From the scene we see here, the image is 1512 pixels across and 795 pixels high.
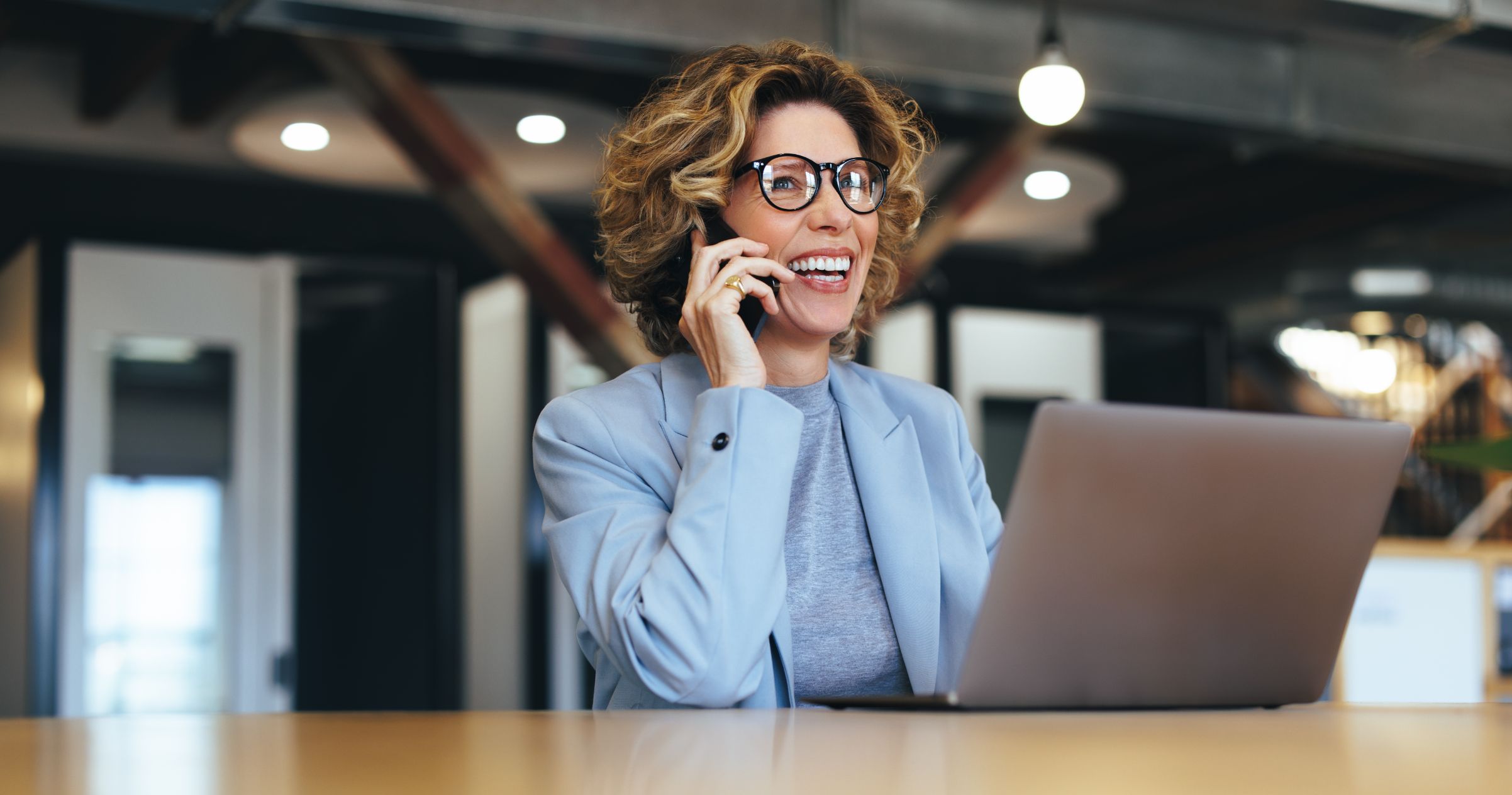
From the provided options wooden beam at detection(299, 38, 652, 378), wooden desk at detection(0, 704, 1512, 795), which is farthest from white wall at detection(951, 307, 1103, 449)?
wooden desk at detection(0, 704, 1512, 795)

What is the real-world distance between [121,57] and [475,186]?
218cm

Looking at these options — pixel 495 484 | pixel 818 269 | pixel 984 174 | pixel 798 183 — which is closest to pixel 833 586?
pixel 818 269

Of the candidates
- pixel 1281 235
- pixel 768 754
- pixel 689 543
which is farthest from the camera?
pixel 1281 235

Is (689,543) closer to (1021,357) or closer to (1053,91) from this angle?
(1053,91)

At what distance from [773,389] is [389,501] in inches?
145

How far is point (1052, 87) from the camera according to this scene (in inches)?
142

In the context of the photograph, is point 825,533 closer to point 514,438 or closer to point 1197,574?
point 1197,574

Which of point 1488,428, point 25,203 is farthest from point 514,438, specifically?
point 1488,428

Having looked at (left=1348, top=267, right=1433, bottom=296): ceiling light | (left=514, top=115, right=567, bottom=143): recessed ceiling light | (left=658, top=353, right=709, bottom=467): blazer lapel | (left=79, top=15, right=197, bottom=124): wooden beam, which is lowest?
(left=658, top=353, right=709, bottom=467): blazer lapel

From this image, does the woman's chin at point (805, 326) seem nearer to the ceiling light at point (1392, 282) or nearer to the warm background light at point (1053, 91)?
the warm background light at point (1053, 91)

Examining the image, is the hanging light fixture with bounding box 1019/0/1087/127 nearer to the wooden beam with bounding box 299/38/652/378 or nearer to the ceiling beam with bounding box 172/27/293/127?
the wooden beam with bounding box 299/38/652/378

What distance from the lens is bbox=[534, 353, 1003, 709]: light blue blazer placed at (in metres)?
1.41

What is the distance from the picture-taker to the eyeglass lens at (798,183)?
5.98 ft

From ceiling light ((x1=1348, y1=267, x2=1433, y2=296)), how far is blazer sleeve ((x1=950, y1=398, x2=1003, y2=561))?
242 inches
